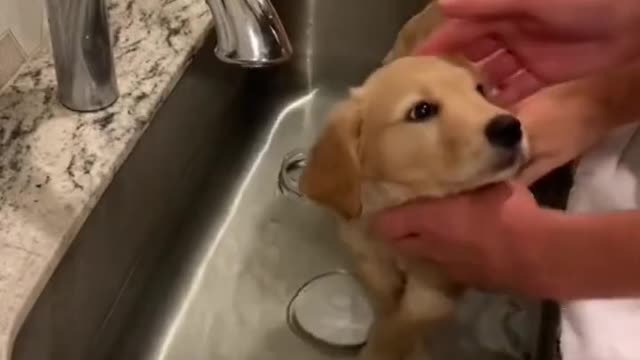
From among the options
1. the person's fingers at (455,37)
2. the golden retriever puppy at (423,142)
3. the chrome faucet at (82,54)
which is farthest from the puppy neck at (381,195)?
the chrome faucet at (82,54)

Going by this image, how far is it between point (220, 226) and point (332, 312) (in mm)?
148

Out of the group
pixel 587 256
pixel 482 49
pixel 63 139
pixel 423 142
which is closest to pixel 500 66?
pixel 482 49

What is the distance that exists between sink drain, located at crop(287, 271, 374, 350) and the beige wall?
327 mm

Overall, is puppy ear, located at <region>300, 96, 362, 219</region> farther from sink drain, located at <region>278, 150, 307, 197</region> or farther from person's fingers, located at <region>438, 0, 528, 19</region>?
sink drain, located at <region>278, 150, 307, 197</region>

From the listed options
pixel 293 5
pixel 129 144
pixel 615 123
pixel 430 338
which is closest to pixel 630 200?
pixel 615 123

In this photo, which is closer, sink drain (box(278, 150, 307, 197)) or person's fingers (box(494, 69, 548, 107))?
person's fingers (box(494, 69, 548, 107))

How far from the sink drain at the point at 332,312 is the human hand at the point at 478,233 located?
0.21 m

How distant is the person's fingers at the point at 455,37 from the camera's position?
84 cm

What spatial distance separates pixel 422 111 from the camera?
81 cm

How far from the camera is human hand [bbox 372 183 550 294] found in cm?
72

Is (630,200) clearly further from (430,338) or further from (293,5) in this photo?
(293,5)

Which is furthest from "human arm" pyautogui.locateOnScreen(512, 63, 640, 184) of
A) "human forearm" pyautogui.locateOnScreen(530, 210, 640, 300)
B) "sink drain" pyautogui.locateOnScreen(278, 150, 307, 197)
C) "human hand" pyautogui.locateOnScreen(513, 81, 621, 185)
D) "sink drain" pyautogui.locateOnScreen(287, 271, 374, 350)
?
"sink drain" pyautogui.locateOnScreen(278, 150, 307, 197)

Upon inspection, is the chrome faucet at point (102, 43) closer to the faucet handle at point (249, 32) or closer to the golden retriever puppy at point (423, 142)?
the faucet handle at point (249, 32)

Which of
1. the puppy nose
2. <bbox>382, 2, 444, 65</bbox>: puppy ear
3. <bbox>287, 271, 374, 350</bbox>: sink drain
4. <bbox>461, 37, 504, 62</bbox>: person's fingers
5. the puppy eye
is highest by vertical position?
the puppy nose
